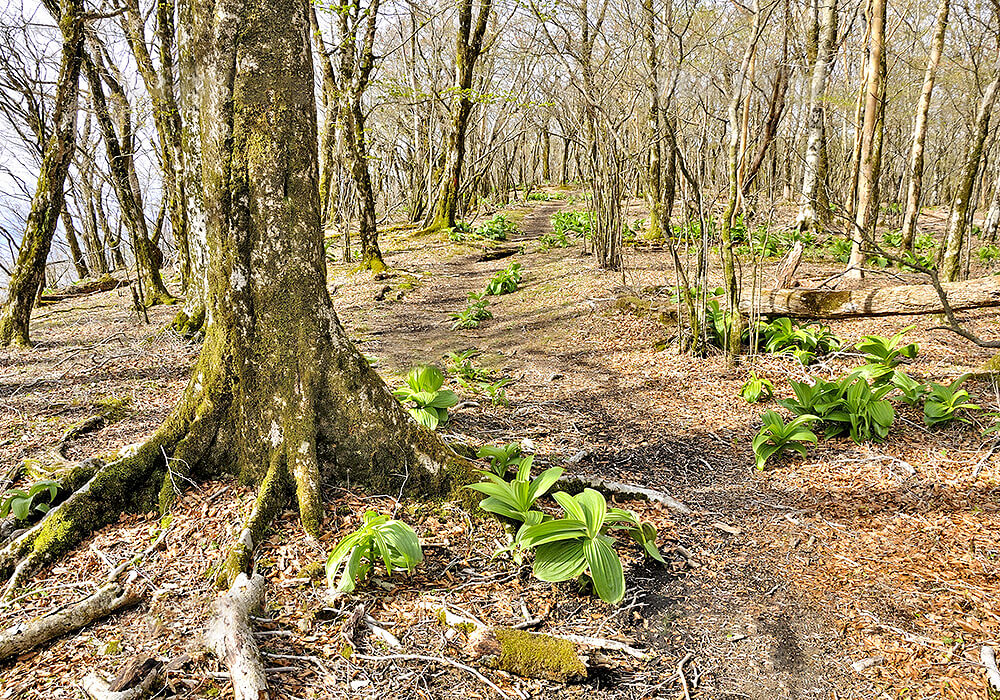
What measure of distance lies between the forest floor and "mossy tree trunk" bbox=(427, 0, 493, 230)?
29.9 ft

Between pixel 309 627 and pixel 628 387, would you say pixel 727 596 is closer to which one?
pixel 309 627

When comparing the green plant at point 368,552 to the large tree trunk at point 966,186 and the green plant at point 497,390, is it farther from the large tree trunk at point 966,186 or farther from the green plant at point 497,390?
the large tree trunk at point 966,186

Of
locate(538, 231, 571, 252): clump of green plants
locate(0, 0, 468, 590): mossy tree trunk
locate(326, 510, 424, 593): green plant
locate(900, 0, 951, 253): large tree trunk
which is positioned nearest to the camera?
locate(326, 510, 424, 593): green plant

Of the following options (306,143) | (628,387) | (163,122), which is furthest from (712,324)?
(163,122)

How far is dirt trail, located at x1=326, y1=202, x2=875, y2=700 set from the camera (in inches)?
95.3

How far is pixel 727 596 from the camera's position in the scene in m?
2.78

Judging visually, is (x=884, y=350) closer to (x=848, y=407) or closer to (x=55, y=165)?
(x=848, y=407)

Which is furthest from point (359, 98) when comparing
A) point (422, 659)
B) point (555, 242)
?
point (422, 659)

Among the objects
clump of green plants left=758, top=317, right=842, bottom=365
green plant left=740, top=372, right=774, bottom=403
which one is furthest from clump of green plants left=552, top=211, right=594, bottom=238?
green plant left=740, top=372, right=774, bottom=403

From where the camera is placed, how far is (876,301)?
263 inches

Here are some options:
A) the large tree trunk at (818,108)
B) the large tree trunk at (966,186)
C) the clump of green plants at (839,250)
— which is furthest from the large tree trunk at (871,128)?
the large tree trunk at (818,108)

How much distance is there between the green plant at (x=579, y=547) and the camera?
2568mm

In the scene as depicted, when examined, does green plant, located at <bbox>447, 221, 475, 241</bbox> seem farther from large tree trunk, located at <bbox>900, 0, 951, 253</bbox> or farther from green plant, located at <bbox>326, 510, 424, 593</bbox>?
green plant, located at <bbox>326, 510, 424, 593</bbox>

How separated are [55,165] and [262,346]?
5209 mm
